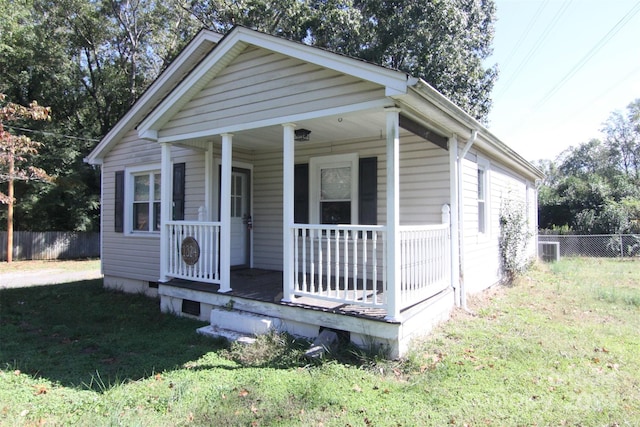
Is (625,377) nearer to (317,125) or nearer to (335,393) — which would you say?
(335,393)

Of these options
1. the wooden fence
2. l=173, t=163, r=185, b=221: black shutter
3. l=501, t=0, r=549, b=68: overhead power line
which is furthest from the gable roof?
the wooden fence

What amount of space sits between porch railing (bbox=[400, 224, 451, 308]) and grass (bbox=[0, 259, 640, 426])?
0.57 metres

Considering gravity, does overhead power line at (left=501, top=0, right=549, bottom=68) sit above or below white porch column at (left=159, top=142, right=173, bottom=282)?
above

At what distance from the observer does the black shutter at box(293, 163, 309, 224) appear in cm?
735

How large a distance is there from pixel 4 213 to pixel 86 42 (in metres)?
9.64

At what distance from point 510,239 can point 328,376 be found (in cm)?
630

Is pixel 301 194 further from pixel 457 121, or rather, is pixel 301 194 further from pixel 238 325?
pixel 457 121

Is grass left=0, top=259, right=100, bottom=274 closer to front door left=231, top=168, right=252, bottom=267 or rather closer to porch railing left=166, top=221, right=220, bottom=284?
front door left=231, top=168, right=252, bottom=267

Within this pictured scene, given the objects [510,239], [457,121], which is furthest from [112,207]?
[510,239]

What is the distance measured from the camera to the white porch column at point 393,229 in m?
4.15

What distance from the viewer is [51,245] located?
60.4 feet

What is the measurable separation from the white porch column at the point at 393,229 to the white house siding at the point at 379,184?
1.96 metres

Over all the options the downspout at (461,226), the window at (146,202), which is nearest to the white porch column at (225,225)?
the window at (146,202)

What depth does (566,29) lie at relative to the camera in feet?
36.1
